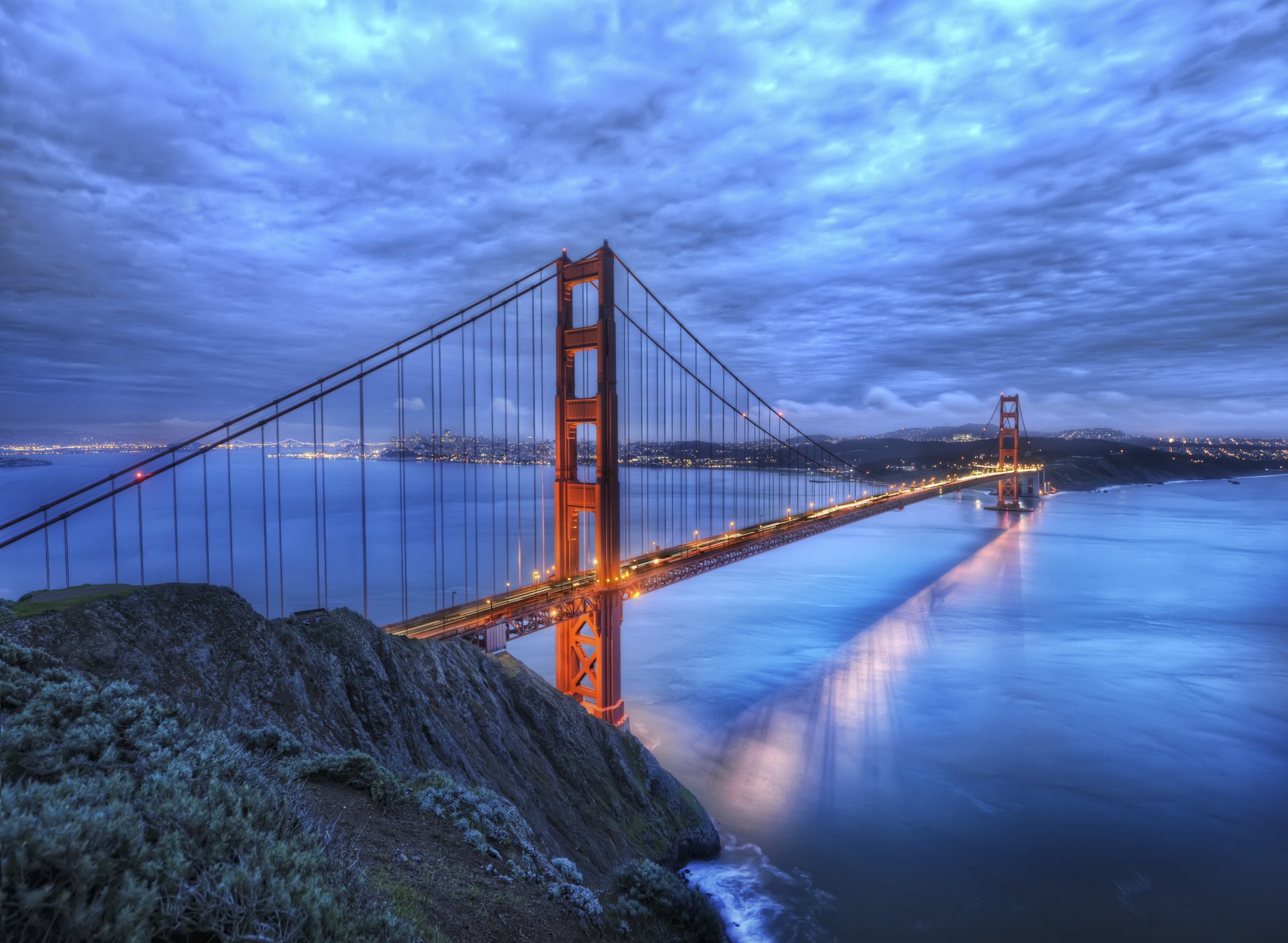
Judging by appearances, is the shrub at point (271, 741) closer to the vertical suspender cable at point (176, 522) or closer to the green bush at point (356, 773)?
the green bush at point (356, 773)

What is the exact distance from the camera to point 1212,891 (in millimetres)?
13898

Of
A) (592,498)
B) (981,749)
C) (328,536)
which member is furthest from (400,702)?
(328,536)

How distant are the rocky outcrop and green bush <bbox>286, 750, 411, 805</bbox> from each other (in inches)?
53.7

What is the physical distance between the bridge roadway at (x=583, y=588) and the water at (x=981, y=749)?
231 inches

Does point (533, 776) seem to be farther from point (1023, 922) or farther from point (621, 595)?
point (1023, 922)

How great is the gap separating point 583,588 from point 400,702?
911 cm

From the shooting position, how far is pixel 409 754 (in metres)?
10.0

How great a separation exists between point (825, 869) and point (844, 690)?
12.7 meters

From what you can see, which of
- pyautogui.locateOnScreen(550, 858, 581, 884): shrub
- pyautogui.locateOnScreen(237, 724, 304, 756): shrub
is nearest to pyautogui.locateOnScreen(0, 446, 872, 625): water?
pyautogui.locateOnScreen(237, 724, 304, 756): shrub

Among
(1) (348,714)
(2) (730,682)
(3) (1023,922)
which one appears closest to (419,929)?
(1) (348,714)

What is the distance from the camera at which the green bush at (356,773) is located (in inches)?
271

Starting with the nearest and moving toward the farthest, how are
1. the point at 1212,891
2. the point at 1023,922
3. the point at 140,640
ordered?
the point at 140,640 → the point at 1023,922 → the point at 1212,891

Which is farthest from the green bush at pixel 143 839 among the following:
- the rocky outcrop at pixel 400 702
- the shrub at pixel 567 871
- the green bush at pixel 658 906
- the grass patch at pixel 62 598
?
the green bush at pixel 658 906

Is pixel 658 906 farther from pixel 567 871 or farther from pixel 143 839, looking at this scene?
pixel 143 839
